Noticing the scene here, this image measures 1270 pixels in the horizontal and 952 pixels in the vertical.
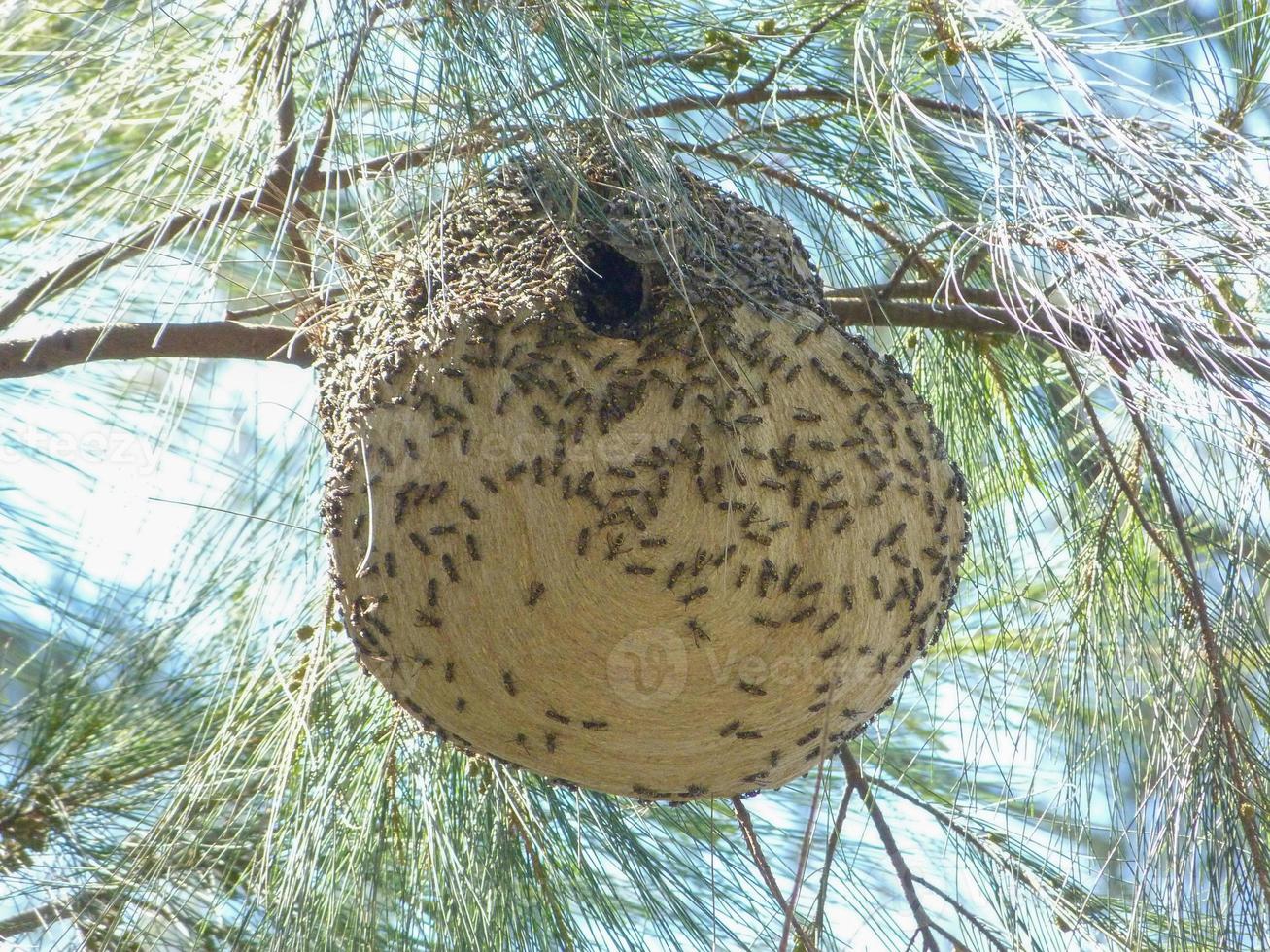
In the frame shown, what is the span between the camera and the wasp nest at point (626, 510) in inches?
56.1

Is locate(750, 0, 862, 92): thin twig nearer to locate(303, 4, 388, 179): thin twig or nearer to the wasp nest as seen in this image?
the wasp nest

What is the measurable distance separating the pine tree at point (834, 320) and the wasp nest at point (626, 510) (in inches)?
4.1

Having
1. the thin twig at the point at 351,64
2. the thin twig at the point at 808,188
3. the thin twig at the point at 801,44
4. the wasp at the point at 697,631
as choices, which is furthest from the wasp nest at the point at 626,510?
the thin twig at the point at 801,44

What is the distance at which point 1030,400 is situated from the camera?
7.30 feet

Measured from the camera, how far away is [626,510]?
4.64 feet

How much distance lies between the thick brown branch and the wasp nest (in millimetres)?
240

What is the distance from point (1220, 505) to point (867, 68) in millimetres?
751

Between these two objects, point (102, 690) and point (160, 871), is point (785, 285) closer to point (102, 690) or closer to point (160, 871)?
point (160, 871)

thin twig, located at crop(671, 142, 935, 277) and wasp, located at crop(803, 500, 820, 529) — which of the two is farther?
thin twig, located at crop(671, 142, 935, 277)

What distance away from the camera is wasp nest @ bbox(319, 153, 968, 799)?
4.67ft

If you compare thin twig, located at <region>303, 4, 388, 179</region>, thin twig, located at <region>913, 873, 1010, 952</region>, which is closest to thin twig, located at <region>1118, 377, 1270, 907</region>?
thin twig, located at <region>913, 873, 1010, 952</region>

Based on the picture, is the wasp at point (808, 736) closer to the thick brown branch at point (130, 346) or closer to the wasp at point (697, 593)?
the wasp at point (697, 593)

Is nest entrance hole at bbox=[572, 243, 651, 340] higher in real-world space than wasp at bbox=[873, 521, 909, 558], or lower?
higher

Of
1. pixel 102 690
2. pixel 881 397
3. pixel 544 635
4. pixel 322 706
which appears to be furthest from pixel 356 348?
pixel 102 690
